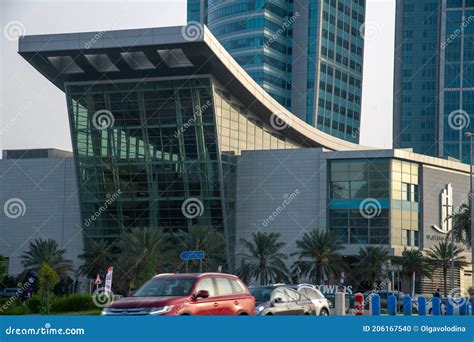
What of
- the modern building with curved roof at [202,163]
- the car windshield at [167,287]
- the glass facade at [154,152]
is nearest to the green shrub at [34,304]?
the car windshield at [167,287]

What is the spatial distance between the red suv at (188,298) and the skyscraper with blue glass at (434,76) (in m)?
148

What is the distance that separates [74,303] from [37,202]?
51.2 m

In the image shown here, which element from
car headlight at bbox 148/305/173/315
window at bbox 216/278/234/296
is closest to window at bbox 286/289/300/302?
window at bbox 216/278/234/296

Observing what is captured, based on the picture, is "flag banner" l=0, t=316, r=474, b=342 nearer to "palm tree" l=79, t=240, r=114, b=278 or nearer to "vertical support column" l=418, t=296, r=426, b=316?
"vertical support column" l=418, t=296, r=426, b=316

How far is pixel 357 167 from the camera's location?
277 feet

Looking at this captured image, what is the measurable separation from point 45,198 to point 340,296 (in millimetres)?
64144

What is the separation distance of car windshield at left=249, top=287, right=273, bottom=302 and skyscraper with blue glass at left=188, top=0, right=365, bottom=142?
4422 inches

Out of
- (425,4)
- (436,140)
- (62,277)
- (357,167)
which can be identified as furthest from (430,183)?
(425,4)

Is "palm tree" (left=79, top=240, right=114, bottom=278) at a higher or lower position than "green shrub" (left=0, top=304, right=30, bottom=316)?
higher

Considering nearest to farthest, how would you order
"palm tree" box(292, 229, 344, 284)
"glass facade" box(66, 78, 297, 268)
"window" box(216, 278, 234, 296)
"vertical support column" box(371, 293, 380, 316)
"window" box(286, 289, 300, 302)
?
1. "window" box(216, 278, 234, 296)
2. "window" box(286, 289, 300, 302)
3. "vertical support column" box(371, 293, 380, 316)
4. "palm tree" box(292, 229, 344, 284)
5. "glass facade" box(66, 78, 297, 268)

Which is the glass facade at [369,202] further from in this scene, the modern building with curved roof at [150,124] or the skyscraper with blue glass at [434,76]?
the skyscraper with blue glass at [434,76]

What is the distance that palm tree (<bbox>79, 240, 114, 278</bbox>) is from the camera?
260 feet

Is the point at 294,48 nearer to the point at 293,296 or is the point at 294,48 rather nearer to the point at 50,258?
the point at 50,258

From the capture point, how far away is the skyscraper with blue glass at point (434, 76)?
553 feet
